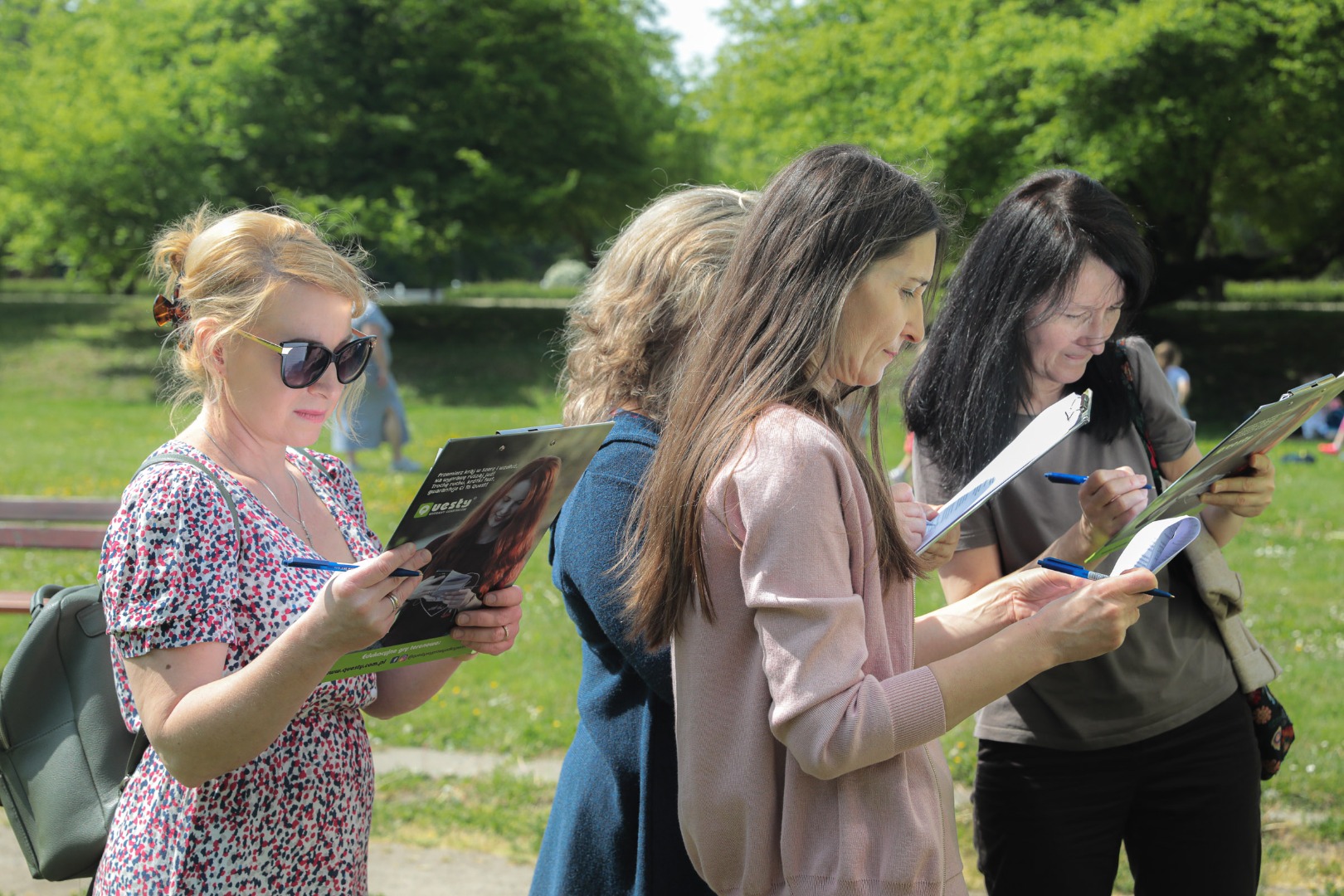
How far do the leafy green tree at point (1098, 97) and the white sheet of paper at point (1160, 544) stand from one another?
45.9 feet

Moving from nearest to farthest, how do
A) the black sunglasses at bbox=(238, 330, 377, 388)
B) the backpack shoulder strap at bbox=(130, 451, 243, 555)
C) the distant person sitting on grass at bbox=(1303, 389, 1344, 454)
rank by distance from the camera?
the backpack shoulder strap at bbox=(130, 451, 243, 555), the black sunglasses at bbox=(238, 330, 377, 388), the distant person sitting on grass at bbox=(1303, 389, 1344, 454)

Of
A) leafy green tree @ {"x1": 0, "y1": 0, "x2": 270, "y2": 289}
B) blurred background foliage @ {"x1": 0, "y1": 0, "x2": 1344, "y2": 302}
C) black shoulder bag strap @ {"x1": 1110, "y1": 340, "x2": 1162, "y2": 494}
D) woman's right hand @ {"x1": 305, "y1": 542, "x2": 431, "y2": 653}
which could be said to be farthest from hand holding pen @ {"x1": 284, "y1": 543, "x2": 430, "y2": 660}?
leafy green tree @ {"x1": 0, "y1": 0, "x2": 270, "y2": 289}

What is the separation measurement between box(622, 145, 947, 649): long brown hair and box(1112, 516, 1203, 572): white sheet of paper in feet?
1.08

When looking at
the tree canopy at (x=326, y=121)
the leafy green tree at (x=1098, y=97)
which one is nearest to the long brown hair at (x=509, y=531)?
the leafy green tree at (x=1098, y=97)

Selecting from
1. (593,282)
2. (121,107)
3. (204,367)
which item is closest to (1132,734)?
(593,282)

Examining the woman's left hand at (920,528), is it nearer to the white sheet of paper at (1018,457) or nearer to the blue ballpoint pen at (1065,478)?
the white sheet of paper at (1018,457)

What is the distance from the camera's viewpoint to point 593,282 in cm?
235

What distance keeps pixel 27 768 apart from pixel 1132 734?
2.11m

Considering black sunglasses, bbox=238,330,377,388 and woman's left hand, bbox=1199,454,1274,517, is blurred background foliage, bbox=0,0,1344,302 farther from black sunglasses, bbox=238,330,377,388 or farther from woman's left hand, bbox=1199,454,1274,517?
black sunglasses, bbox=238,330,377,388

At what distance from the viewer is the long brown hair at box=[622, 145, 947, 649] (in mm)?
1669

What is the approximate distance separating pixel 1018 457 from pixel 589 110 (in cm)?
2284

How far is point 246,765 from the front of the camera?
1.91 metres

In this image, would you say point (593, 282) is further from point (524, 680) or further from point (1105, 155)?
point (1105, 155)

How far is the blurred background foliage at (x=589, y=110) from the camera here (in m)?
17.3
